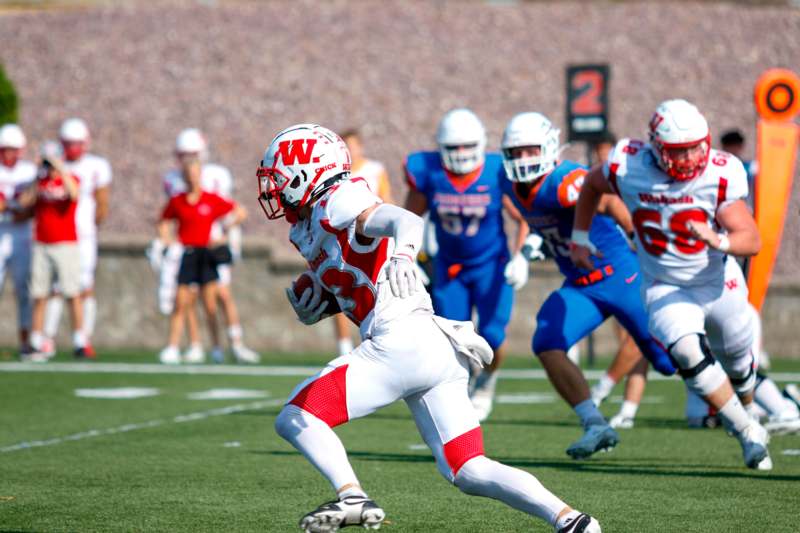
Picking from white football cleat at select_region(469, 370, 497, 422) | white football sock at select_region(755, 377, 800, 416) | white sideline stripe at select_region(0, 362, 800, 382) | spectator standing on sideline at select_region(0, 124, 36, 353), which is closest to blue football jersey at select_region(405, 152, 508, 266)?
white football cleat at select_region(469, 370, 497, 422)

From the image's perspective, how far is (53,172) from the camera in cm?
1567

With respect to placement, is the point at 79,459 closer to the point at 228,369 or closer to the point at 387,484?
the point at 387,484

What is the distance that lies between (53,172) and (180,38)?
32.3ft

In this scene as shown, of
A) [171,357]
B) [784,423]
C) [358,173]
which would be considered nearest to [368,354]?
[784,423]

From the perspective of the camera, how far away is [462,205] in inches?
402

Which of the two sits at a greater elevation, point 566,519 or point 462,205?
point 462,205

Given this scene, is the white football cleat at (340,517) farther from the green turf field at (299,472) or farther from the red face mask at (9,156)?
the red face mask at (9,156)

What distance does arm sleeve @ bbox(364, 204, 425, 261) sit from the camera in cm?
496

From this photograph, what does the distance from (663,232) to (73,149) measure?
987 centimetres

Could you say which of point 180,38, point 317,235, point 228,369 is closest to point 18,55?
point 180,38

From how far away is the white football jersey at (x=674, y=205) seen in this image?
24.3 ft

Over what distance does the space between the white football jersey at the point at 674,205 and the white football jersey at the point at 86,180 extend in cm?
958

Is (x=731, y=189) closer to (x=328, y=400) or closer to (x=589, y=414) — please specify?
(x=589, y=414)

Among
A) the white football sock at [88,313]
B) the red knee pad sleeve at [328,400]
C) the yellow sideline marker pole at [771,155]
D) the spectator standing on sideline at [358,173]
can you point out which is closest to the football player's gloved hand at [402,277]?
the red knee pad sleeve at [328,400]
